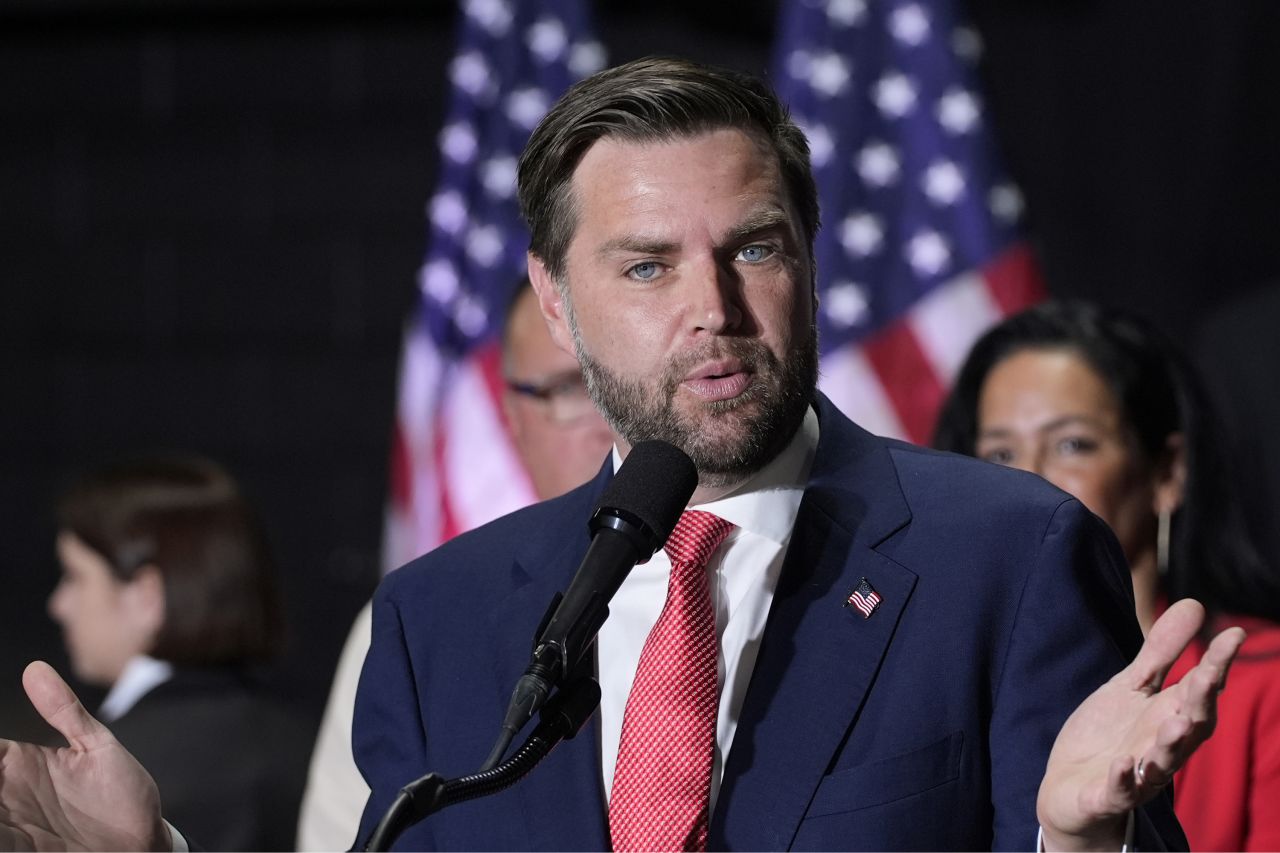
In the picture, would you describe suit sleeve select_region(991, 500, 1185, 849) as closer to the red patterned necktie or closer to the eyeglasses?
the red patterned necktie

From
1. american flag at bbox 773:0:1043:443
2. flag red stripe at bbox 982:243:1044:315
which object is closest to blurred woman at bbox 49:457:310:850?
american flag at bbox 773:0:1043:443

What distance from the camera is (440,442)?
10.6ft

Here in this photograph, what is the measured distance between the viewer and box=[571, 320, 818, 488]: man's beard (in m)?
1.39

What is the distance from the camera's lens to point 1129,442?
225 centimetres

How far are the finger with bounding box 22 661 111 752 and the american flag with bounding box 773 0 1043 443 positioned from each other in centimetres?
192

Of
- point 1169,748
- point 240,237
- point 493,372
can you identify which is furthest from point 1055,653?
point 240,237

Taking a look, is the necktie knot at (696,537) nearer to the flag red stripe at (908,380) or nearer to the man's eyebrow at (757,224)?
the man's eyebrow at (757,224)

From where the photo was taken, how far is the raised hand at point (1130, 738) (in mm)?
1023

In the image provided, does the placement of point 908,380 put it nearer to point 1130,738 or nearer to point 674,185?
point 674,185

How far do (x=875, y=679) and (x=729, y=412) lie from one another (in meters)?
0.25

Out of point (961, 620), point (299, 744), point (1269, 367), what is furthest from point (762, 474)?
point (1269, 367)

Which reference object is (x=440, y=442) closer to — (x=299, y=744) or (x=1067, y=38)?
(x=299, y=744)

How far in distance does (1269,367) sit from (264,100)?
227cm

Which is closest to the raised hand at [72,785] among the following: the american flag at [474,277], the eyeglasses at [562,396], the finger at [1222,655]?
the finger at [1222,655]
